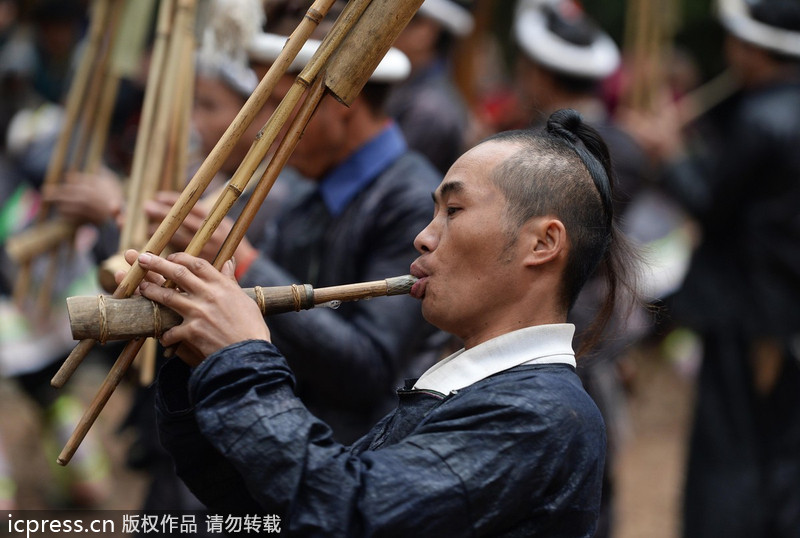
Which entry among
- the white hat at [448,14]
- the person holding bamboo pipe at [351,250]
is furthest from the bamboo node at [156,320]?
the white hat at [448,14]

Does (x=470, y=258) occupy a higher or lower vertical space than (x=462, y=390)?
higher

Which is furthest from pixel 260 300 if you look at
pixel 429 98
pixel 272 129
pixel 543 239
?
pixel 429 98

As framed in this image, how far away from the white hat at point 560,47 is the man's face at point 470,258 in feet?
9.07

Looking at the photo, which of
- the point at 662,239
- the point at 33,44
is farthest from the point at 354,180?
the point at 33,44

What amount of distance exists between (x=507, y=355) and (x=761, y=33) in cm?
326

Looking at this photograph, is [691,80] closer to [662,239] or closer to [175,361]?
[662,239]

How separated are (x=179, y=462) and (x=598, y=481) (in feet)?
2.39

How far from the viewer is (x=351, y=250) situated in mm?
2936

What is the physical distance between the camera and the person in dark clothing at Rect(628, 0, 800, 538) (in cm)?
438

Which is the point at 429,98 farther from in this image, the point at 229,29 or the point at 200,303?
the point at 200,303

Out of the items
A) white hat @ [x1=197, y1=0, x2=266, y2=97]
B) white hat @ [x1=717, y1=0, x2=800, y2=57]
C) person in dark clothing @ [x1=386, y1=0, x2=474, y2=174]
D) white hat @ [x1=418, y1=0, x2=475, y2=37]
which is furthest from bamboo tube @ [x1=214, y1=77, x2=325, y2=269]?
white hat @ [x1=717, y1=0, x2=800, y2=57]

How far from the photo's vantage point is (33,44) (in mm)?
6453

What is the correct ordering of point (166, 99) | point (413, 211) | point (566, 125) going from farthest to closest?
Answer: point (413, 211), point (166, 99), point (566, 125)

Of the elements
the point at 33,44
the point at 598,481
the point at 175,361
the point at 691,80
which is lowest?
the point at 691,80
